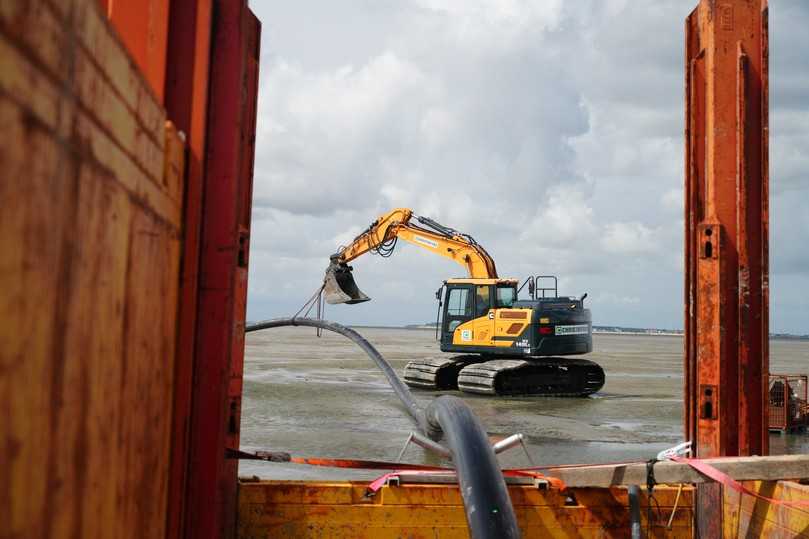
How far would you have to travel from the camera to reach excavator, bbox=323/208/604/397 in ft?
54.3

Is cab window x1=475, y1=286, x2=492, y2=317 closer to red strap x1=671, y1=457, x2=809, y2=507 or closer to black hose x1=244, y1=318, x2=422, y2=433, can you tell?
black hose x1=244, y1=318, x2=422, y2=433

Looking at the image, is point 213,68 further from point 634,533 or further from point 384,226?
point 384,226

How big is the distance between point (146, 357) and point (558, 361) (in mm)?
16166

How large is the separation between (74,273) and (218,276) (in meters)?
1.53

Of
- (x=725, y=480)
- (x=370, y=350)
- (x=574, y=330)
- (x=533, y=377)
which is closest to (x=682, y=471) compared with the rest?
(x=725, y=480)

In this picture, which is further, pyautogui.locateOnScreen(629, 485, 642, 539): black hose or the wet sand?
the wet sand

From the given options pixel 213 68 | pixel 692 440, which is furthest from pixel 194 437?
pixel 692 440

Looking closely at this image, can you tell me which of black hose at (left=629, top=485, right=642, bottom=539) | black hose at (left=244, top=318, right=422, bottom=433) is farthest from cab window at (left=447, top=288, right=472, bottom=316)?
black hose at (left=629, top=485, right=642, bottom=539)

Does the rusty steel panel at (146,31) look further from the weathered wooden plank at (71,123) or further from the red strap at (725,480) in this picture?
the red strap at (725,480)

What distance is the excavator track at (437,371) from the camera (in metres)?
17.6

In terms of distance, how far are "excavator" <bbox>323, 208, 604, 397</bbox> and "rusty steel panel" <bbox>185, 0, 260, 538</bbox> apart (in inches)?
498

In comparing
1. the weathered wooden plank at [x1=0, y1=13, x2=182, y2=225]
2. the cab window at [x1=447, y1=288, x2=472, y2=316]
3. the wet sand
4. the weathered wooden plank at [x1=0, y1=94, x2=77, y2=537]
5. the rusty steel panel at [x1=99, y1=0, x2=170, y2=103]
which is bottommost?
the wet sand

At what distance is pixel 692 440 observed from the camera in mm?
3768

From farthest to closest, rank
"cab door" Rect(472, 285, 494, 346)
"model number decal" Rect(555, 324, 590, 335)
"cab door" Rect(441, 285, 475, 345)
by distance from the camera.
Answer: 1. "cab door" Rect(441, 285, 475, 345)
2. "cab door" Rect(472, 285, 494, 346)
3. "model number decal" Rect(555, 324, 590, 335)
